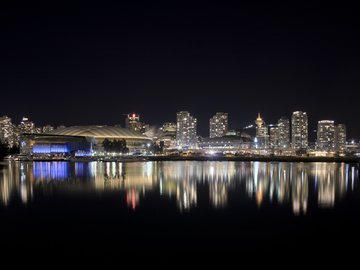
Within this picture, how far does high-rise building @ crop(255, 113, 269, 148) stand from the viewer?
13893 centimetres

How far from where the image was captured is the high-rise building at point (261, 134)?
139 metres

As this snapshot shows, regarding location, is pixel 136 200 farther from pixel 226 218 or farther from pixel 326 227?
pixel 326 227

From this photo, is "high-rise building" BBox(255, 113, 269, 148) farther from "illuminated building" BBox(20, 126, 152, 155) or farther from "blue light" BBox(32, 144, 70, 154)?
"blue light" BBox(32, 144, 70, 154)

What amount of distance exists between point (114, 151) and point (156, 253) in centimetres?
7411

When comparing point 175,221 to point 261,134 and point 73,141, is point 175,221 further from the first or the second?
point 261,134

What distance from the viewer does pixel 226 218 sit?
13125mm

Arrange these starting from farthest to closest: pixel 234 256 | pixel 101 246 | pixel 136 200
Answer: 1. pixel 136 200
2. pixel 101 246
3. pixel 234 256

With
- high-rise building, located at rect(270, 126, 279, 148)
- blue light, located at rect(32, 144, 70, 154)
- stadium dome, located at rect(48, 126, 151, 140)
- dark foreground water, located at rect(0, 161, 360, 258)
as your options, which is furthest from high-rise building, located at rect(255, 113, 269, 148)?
dark foreground water, located at rect(0, 161, 360, 258)

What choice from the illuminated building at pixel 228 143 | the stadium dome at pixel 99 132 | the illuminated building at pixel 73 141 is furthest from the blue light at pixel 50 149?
the illuminated building at pixel 228 143

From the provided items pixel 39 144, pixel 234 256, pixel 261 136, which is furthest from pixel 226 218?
pixel 261 136

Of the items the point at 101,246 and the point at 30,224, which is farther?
the point at 30,224

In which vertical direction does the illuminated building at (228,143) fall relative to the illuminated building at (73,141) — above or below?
below

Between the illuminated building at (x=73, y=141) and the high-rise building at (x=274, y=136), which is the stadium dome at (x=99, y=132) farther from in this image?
the high-rise building at (x=274, y=136)

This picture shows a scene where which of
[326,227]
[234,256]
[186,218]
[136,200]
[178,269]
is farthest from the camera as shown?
[136,200]
